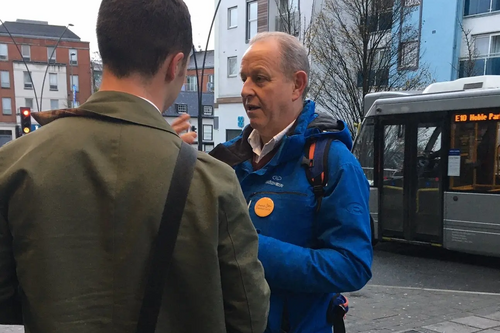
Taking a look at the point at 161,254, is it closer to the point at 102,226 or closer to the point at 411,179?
the point at 102,226

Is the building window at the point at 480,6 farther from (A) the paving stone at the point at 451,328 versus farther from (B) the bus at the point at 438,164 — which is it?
(A) the paving stone at the point at 451,328

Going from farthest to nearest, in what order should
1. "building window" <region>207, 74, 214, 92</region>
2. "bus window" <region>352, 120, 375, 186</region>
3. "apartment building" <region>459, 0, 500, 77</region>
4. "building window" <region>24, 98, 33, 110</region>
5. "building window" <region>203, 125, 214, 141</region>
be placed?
"building window" <region>207, 74, 214, 92</region> → "building window" <region>24, 98, 33, 110</region> → "building window" <region>203, 125, 214, 141</region> → "apartment building" <region>459, 0, 500, 77</region> → "bus window" <region>352, 120, 375, 186</region>

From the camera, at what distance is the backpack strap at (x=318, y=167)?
1.81 meters

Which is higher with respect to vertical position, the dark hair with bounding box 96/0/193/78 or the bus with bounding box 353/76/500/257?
the dark hair with bounding box 96/0/193/78

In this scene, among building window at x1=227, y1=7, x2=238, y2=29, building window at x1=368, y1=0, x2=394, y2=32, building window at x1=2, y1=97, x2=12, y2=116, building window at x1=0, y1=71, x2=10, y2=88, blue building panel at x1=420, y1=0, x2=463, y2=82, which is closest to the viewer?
building window at x1=368, y1=0, x2=394, y2=32

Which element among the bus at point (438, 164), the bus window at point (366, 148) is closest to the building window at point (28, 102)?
the bus window at point (366, 148)

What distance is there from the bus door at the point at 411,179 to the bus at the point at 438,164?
0.02 meters

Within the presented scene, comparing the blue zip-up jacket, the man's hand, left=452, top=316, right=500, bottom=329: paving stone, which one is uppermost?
the man's hand

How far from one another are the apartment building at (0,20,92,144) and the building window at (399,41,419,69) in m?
52.2

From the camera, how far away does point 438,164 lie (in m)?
8.43

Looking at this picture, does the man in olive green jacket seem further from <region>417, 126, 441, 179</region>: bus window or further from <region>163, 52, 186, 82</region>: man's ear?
<region>417, 126, 441, 179</region>: bus window

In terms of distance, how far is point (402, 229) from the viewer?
8.88m

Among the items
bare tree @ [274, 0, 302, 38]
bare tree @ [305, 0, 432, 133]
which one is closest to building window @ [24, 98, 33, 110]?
bare tree @ [274, 0, 302, 38]

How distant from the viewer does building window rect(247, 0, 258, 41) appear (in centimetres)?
2792
